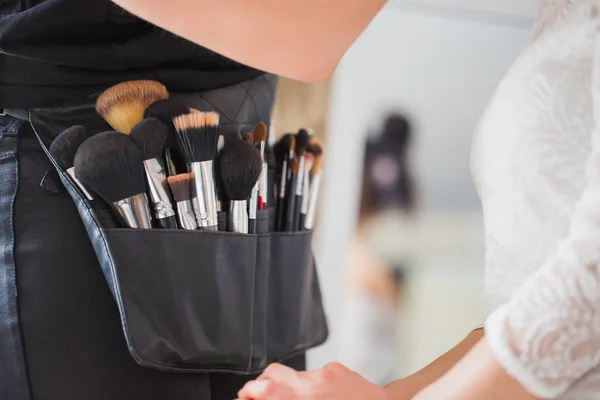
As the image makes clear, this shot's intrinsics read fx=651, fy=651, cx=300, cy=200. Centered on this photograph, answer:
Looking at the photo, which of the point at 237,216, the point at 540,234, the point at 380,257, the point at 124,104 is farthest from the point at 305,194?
the point at 380,257

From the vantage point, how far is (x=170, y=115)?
0.54 metres

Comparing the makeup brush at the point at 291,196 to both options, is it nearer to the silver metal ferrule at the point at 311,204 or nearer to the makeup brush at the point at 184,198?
the silver metal ferrule at the point at 311,204

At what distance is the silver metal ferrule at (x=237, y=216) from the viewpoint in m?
0.58

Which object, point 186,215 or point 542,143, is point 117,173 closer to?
point 186,215

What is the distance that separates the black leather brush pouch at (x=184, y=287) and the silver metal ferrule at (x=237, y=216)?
11 mm

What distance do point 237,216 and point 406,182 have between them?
697 millimetres

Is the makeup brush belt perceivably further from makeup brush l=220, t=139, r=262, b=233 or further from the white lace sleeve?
the white lace sleeve

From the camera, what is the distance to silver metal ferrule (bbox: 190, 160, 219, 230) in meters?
0.54

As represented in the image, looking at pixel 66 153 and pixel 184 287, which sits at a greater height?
pixel 66 153

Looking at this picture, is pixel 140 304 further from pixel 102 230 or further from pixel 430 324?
pixel 430 324

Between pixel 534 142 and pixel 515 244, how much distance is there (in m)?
0.07

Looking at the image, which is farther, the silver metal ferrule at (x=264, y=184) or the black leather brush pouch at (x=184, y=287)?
the silver metal ferrule at (x=264, y=184)

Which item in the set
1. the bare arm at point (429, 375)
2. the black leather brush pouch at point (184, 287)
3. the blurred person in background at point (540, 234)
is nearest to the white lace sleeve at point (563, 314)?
the blurred person in background at point (540, 234)

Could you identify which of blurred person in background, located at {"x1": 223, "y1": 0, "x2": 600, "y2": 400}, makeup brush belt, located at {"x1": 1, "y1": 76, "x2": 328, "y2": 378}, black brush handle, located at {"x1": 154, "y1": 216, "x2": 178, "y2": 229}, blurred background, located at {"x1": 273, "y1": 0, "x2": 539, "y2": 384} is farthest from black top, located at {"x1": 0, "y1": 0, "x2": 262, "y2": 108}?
blurred background, located at {"x1": 273, "y1": 0, "x2": 539, "y2": 384}
